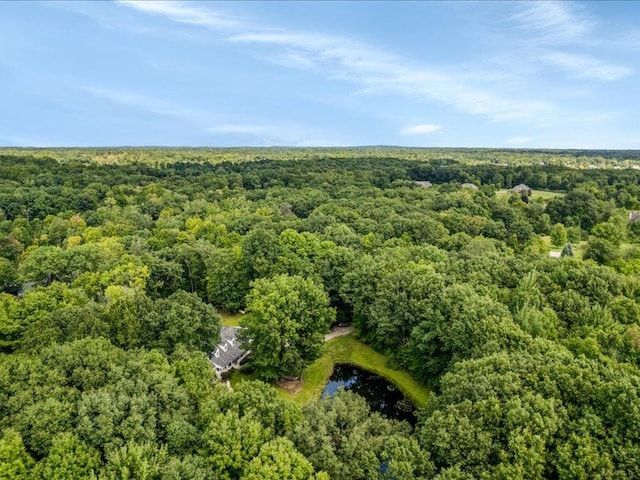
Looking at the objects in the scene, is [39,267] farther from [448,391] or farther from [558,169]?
[558,169]

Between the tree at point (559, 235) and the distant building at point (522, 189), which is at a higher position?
the distant building at point (522, 189)

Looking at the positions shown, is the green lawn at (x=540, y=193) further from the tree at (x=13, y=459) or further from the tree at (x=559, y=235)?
the tree at (x=13, y=459)

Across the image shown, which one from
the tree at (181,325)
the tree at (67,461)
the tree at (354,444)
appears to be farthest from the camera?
the tree at (181,325)

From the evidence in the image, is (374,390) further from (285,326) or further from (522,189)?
(522,189)

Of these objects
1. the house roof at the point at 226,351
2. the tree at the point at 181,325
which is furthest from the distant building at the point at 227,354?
the tree at the point at 181,325

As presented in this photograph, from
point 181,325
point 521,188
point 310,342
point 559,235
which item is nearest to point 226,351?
point 181,325

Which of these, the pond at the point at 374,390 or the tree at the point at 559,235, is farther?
the tree at the point at 559,235

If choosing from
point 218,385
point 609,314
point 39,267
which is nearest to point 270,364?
point 218,385
